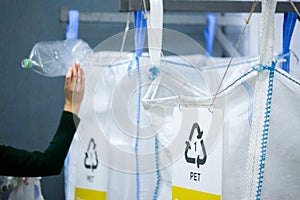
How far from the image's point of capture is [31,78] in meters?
1.63

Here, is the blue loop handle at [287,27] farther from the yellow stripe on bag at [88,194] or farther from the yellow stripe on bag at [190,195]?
the yellow stripe on bag at [88,194]

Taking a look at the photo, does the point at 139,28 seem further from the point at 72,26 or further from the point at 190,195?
the point at 72,26

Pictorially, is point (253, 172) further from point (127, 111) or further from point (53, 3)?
point (53, 3)

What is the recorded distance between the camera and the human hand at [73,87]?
1046 mm

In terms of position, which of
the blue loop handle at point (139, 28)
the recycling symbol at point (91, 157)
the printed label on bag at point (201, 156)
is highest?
the blue loop handle at point (139, 28)

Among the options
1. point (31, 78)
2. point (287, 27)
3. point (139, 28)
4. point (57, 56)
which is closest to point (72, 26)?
point (57, 56)

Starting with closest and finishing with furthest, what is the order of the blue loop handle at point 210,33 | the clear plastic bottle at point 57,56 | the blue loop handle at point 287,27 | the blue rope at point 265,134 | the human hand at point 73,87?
the blue rope at point 265,134
the blue loop handle at point 287,27
the human hand at point 73,87
the clear plastic bottle at point 57,56
the blue loop handle at point 210,33

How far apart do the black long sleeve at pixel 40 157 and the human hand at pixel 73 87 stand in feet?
0.07

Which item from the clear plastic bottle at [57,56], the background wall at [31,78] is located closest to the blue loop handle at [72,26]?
the clear plastic bottle at [57,56]

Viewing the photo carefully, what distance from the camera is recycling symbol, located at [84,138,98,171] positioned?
3.72 ft

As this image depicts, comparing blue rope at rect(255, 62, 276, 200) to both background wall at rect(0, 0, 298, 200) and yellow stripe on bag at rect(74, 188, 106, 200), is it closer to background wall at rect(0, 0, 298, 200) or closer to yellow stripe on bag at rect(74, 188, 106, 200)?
yellow stripe on bag at rect(74, 188, 106, 200)

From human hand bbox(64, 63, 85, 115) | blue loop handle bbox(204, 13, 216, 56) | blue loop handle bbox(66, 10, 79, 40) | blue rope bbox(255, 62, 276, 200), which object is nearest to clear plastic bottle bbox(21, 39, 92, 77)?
blue loop handle bbox(66, 10, 79, 40)

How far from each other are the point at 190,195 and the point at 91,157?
43 cm

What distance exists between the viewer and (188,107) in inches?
31.2
